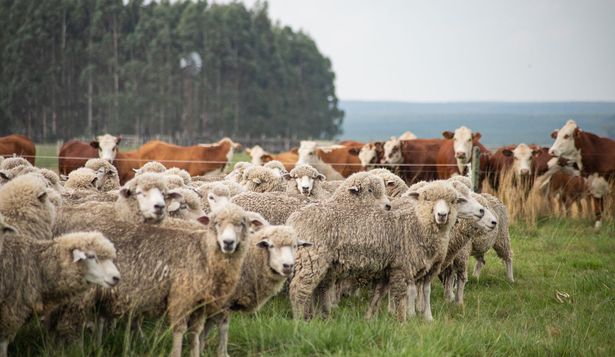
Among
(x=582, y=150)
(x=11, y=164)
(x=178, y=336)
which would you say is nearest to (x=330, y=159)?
(x=582, y=150)

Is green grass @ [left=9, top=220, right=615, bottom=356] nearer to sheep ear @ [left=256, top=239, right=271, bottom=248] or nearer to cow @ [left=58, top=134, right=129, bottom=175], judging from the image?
sheep ear @ [left=256, top=239, right=271, bottom=248]

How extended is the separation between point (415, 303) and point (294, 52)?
68.4m

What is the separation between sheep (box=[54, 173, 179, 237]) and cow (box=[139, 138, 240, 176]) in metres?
11.0

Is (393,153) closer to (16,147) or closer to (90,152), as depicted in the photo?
(90,152)

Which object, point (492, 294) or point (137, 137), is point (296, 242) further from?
point (137, 137)

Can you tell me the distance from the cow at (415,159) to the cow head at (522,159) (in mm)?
1756

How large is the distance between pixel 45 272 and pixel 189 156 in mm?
14081

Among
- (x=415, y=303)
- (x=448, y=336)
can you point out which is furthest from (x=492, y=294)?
(x=448, y=336)

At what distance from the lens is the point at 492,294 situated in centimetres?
1012

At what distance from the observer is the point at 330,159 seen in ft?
65.6

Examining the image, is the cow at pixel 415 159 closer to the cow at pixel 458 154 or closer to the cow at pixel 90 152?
the cow at pixel 458 154

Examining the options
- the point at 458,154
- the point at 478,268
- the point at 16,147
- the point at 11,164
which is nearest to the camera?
the point at 11,164

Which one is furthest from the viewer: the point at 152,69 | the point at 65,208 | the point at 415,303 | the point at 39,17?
the point at 152,69

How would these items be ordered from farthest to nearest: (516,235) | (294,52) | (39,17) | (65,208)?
(294,52), (39,17), (516,235), (65,208)
